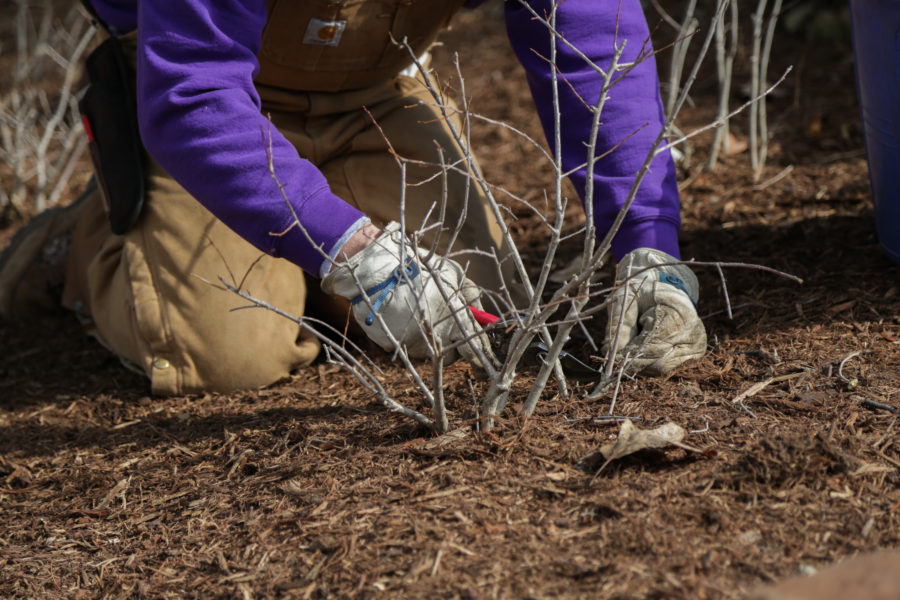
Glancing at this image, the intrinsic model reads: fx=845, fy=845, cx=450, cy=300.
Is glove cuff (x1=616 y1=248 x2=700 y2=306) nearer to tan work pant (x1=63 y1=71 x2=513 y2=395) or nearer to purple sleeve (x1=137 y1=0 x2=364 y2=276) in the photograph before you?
tan work pant (x1=63 y1=71 x2=513 y2=395)

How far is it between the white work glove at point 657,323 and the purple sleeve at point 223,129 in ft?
2.12

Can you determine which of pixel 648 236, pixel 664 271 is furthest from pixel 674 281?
pixel 648 236

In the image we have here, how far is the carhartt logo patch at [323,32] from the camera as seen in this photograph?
223 centimetres

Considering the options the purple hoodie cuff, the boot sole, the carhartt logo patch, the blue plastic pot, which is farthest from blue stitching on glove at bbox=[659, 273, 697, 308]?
the boot sole

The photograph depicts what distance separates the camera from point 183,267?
8.31 ft

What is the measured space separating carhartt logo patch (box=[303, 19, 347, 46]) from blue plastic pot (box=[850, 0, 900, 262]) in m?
1.32

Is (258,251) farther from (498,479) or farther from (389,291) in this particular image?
(498,479)

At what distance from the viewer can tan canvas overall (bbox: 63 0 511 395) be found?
237 cm

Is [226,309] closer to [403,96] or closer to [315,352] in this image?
[315,352]

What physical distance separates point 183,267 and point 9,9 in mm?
6127

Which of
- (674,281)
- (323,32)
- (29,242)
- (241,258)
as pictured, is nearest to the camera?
(674,281)

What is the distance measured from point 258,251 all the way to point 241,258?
6 cm

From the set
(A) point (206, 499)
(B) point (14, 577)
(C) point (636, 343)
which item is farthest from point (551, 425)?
(B) point (14, 577)

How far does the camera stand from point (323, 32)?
2262mm
